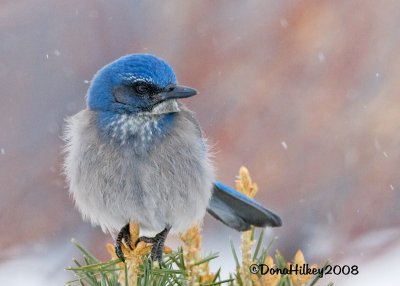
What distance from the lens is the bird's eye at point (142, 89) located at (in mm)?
3150

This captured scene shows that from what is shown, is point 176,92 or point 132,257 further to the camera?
point 176,92

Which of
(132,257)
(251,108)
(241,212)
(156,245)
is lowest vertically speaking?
(132,257)

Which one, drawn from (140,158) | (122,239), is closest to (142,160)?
(140,158)

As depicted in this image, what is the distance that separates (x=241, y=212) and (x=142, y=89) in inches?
23.7

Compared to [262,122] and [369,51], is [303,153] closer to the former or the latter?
[262,122]

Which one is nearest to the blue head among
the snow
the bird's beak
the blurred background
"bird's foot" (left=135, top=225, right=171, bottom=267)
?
the bird's beak

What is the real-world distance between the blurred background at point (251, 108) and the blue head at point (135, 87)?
4.18 ft

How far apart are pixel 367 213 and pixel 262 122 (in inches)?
29.8

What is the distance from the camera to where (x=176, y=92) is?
312 cm

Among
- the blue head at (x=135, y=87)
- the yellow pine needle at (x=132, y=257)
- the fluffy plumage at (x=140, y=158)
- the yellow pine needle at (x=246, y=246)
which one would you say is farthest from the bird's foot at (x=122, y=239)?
the blue head at (x=135, y=87)

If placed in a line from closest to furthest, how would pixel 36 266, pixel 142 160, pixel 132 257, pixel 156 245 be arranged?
pixel 132 257, pixel 156 245, pixel 142 160, pixel 36 266

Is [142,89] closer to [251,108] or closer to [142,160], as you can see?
[142,160]

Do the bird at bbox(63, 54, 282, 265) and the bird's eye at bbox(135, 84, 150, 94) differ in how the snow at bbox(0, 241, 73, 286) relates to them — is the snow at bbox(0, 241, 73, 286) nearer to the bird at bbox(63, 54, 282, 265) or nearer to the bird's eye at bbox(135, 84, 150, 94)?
the bird at bbox(63, 54, 282, 265)

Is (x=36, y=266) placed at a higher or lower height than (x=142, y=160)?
higher
